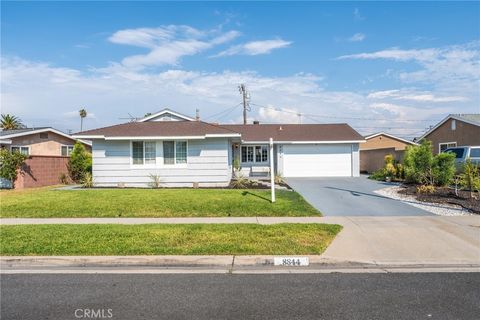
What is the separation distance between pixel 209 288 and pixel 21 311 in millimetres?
2415

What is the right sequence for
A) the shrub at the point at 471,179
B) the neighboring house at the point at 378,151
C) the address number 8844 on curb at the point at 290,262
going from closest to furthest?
1. the address number 8844 on curb at the point at 290,262
2. the shrub at the point at 471,179
3. the neighboring house at the point at 378,151

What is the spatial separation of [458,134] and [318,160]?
11.3 metres

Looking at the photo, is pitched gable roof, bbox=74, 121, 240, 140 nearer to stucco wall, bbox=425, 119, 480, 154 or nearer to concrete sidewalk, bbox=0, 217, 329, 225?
concrete sidewalk, bbox=0, 217, 329, 225

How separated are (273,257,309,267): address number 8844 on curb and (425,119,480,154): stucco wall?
24265 millimetres

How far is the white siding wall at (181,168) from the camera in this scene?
1866 cm

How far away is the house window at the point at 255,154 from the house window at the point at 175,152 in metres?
7.88

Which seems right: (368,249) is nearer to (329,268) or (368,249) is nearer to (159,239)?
(329,268)

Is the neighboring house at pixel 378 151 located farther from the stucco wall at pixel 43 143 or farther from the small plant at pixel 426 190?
the stucco wall at pixel 43 143

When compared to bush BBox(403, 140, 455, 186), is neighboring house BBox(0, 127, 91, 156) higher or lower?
higher

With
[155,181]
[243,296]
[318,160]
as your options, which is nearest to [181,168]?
[155,181]

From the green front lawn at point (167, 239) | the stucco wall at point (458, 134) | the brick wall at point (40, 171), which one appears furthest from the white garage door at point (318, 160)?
the green front lawn at point (167, 239)

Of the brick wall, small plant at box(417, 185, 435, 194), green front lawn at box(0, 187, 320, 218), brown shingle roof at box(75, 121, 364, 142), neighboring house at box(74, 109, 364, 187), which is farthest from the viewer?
the brick wall

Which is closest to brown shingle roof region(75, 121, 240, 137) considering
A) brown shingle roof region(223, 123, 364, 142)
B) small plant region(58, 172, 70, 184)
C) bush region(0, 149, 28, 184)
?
bush region(0, 149, 28, 184)

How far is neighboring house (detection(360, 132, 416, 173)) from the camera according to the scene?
2574 cm
